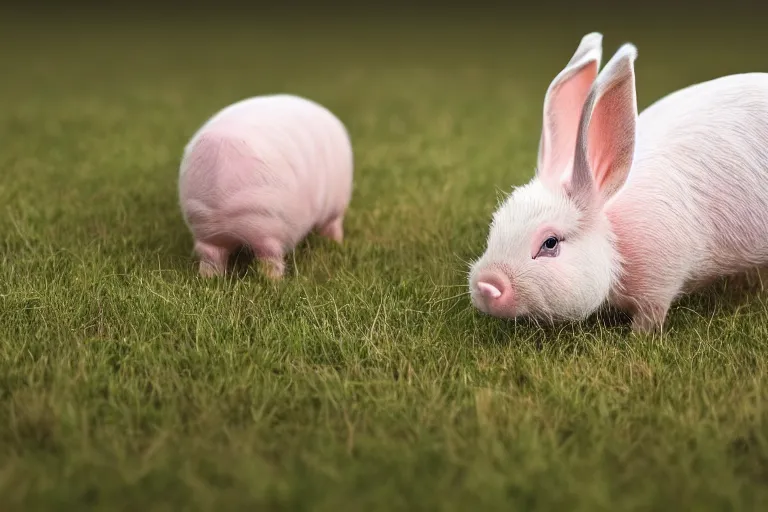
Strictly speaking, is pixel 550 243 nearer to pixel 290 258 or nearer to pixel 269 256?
pixel 269 256

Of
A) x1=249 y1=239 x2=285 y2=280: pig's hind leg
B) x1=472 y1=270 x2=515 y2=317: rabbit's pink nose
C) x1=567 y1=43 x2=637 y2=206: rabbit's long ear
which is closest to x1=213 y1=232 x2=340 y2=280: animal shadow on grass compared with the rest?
x1=249 y1=239 x2=285 y2=280: pig's hind leg

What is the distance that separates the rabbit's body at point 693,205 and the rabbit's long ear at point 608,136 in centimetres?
11

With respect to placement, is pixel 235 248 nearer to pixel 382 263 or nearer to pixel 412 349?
pixel 382 263

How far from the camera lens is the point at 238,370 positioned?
2734 millimetres

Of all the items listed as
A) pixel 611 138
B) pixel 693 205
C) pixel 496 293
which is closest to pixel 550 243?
pixel 496 293

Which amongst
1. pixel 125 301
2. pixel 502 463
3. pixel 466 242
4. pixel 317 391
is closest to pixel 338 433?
pixel 317 391

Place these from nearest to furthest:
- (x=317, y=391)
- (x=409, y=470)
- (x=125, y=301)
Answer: (x=409, y=470) → (x=317, y=391) → (x=125, y=301)

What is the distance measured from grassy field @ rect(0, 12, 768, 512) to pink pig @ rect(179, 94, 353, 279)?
0.16 m

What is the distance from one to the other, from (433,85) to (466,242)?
23.1ft

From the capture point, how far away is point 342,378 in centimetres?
273

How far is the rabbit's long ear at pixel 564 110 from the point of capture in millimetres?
3232

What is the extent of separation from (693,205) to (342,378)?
5.00ft

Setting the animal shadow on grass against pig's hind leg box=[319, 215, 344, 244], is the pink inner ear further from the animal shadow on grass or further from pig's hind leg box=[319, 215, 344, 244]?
pig's hind leg box=[319, 215, 344, 244]

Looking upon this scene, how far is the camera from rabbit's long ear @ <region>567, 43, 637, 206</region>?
2889mm
